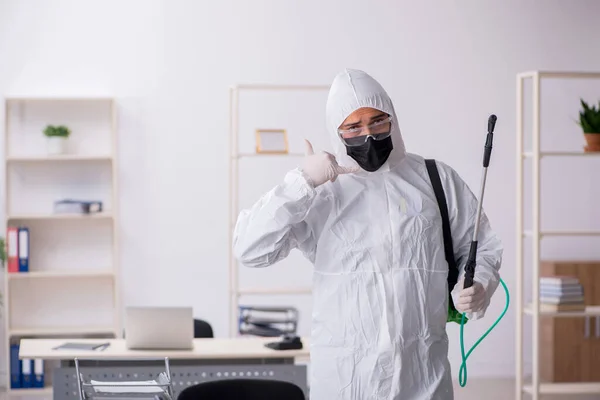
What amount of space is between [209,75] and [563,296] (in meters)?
2.77

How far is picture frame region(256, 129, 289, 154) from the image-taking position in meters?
5.12

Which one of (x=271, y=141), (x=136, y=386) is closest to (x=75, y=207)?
(x=271, y=141)

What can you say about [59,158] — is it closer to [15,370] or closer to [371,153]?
[15,370]

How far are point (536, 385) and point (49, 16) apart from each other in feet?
13.0

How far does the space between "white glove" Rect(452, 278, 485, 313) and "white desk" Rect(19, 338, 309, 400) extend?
5.43 ft

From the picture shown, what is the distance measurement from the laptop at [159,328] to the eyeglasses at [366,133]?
1673 millimetres

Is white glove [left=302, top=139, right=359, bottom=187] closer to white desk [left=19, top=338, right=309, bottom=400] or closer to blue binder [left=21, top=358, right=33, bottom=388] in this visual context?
white desk [left=19, top=338, right=309, bottom=400]

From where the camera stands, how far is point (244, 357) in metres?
3.79

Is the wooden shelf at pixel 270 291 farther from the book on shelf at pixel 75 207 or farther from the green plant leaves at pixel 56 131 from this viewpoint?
the green plant leaves at pixel 56 131

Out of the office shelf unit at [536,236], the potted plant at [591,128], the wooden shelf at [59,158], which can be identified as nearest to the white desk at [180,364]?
the office shelf unit at [536,236]

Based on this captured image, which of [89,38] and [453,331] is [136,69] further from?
[453,331]

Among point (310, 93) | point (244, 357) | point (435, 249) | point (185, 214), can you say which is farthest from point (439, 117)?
point (435, 249)

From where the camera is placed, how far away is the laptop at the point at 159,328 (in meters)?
3.74

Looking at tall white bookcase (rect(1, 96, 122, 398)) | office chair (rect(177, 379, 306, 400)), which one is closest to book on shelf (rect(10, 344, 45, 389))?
tall white bookcase (rect(1, 96, 122, 398))
